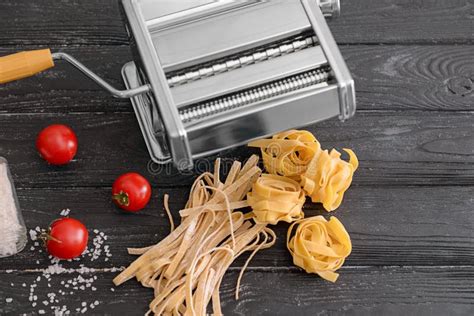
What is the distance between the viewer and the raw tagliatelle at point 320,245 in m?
2.21

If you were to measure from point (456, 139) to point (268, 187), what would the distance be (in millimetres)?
716

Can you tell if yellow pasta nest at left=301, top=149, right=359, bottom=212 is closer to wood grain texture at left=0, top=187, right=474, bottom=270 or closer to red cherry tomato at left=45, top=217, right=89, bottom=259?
wood grain texture at left=0, top=187, right=474, bottom=270

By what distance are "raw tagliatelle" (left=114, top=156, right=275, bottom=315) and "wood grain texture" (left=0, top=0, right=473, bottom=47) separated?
0.67 m

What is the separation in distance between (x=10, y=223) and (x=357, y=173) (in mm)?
1113

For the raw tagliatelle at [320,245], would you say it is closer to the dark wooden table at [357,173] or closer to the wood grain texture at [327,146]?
the dark wooden table at [357,173]

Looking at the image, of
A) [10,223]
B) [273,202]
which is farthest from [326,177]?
[10,223]

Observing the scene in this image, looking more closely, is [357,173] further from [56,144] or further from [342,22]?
[56,144]

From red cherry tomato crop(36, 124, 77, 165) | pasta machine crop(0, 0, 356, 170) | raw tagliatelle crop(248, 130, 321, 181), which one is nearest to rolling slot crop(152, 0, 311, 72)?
pasta machine crop(0, 0, 356, 170)

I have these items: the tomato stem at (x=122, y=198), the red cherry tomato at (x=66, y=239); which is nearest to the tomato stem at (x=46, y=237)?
the red cherry tomato at (x=66, y=239)

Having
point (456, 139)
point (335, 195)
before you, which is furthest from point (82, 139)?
point (456, 139)

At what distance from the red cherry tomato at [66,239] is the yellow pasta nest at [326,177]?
695 mm

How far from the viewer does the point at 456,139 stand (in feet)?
8.18

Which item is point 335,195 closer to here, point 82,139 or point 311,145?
point 311,145

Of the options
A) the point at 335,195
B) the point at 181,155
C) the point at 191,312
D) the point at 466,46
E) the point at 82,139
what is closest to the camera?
the point at 181,155
